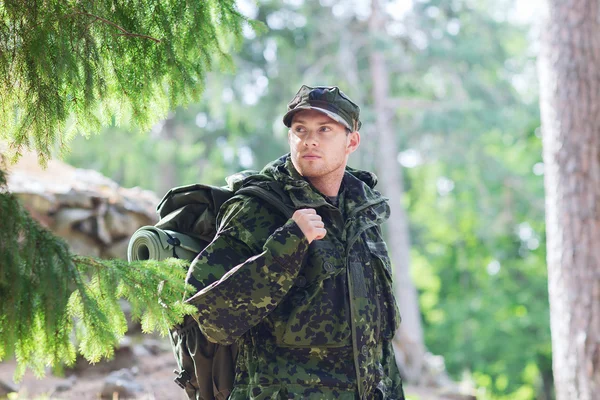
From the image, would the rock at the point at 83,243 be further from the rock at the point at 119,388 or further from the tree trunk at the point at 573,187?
the tree trunk at the point at 573,187

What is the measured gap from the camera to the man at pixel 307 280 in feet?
10.8

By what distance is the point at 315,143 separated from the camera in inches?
144

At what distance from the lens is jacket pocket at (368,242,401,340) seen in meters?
3.71

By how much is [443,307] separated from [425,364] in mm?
12462

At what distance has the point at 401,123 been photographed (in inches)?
760

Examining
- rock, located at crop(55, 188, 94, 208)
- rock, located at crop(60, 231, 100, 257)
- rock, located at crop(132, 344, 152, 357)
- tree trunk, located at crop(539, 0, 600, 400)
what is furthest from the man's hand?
rock, located at crop(55, 188, 94, 208)

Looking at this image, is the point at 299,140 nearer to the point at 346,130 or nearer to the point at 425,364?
the point at 346,130

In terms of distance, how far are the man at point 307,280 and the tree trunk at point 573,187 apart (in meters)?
2.89

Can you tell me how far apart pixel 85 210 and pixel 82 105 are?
6084 mm

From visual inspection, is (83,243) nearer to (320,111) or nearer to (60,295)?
(320,111)

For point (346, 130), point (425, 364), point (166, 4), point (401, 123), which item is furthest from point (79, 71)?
point (401, 123)

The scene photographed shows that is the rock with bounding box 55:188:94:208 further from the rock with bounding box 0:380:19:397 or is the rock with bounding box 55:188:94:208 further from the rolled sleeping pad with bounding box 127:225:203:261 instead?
the rolled sleeping pad with bounding box 127:225:203:261

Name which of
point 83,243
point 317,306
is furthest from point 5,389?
point 317,306

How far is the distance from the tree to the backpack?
453 millimetres
